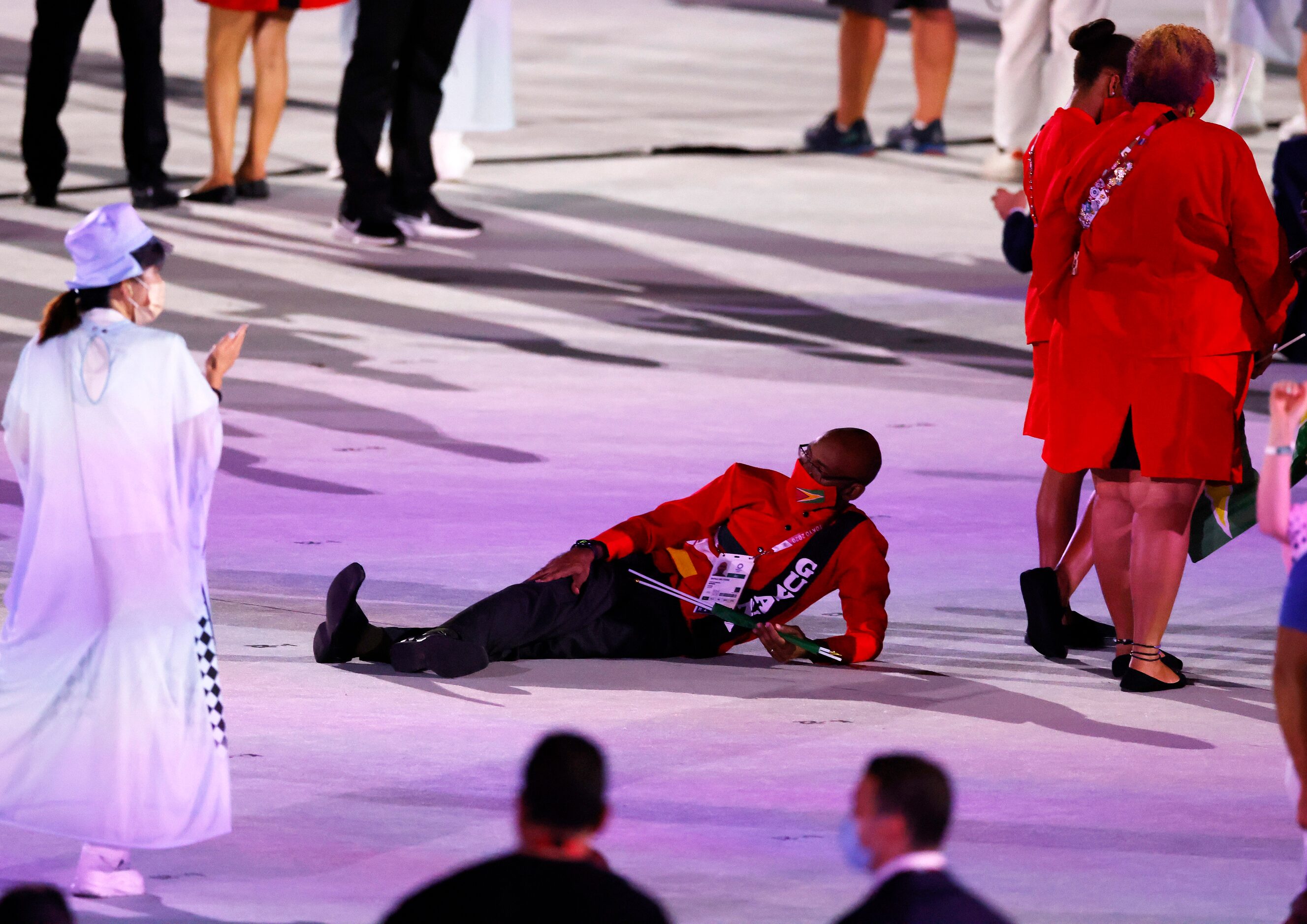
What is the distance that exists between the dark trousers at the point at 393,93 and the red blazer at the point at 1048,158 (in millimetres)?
5846

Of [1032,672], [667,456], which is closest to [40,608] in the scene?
[1032,672]

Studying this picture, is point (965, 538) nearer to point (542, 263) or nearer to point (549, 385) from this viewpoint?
point (549, 385)

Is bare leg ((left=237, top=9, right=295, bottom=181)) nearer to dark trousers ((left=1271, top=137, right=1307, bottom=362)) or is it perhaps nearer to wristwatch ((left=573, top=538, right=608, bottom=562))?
dark trousers ((left=1271, top=137, right=1307, bottom=362))

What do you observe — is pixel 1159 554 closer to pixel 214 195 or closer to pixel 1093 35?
pixel 1093 35

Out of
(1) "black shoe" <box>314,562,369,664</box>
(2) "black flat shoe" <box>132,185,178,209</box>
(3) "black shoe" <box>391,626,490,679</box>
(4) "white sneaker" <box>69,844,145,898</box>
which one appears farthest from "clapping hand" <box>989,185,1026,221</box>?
(2) "black flat shoe" <box>132,185,178,209</box>

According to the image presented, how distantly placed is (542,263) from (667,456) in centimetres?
384

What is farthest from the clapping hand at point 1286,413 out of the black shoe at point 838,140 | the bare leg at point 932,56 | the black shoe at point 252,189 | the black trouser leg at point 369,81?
the black shoe at point 838,140

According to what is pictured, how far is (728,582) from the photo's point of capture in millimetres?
6543

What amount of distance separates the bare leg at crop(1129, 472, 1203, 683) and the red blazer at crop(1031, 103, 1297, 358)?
36 cm

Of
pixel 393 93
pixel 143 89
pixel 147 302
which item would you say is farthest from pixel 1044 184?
pixel 143 89

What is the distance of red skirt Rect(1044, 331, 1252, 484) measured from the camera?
6.21 meters

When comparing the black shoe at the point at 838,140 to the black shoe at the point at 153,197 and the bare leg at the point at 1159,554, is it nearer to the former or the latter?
the black shoe at the point at 153,197

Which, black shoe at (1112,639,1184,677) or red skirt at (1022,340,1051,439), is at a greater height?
red skirt at (1022,340,1051,439)

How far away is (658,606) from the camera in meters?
6.63
